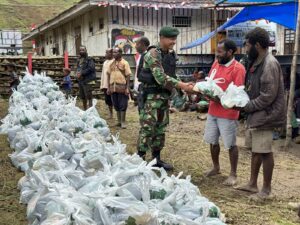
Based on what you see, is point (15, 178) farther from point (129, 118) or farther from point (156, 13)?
point (156, 13)

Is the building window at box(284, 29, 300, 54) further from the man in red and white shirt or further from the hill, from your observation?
the hill

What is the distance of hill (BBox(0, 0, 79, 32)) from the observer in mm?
40344

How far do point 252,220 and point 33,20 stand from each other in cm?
4123

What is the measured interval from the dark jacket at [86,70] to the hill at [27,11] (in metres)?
30.6

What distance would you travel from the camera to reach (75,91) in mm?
14656

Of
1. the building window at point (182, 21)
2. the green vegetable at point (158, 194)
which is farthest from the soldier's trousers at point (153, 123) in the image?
the building window at point (182, 21)

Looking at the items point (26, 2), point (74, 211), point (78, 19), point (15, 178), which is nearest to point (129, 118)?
point (15, 178)

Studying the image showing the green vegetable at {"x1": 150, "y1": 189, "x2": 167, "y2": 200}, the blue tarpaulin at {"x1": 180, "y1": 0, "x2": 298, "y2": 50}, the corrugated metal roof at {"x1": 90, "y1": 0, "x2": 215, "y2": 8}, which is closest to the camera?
the green vegetable at {"x1": 150, "y1": 189, "x2": 167, "y2": 200}

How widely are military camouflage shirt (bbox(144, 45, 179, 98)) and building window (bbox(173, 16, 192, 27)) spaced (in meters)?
11.2

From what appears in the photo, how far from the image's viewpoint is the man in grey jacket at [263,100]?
4.26 meters

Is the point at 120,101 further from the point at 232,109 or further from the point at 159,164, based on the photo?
the point at 232,109

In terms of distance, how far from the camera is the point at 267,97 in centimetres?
423

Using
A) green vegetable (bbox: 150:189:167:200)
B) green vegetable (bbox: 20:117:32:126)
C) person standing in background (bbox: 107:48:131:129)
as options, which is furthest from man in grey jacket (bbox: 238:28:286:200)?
person standing in background (bbox: 107:48:131:129)

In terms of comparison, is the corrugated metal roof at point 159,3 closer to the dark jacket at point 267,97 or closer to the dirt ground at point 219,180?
the dirt ground at point 219,180
